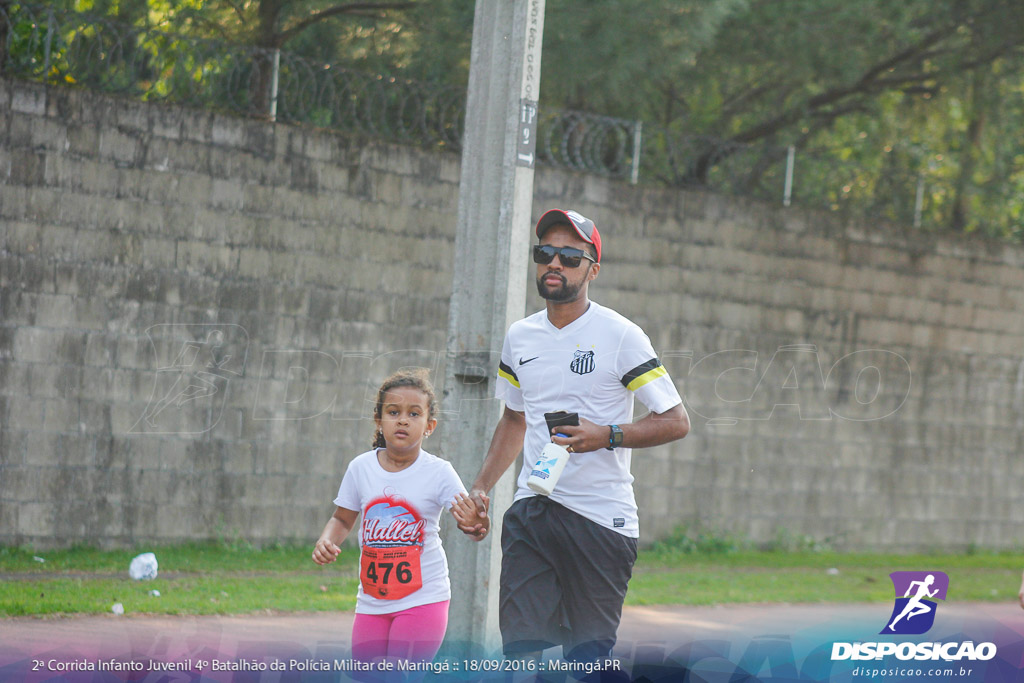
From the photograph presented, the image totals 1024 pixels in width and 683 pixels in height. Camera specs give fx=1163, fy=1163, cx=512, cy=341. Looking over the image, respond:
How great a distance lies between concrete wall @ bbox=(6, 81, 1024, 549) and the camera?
795 centimetres

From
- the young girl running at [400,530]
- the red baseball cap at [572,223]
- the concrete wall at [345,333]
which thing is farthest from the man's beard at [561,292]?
the concrete wall at [345,333]

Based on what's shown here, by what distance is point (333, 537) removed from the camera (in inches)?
173

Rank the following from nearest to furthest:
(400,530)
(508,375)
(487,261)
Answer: (400,530), (508,375), (487,261)

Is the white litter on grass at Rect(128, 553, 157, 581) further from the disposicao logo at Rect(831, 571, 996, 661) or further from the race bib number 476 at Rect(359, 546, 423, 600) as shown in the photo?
the disposicao logo at Rect(831, 571, 996, 661)

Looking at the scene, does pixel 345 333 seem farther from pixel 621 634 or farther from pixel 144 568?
pixel 621 634

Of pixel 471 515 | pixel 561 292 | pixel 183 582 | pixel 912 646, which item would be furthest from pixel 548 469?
pixel 183 582

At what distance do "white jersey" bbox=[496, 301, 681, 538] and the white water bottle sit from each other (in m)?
0.11

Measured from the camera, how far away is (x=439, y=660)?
445cm

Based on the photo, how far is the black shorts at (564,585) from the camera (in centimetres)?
431

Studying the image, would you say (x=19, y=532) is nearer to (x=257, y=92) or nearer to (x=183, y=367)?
(x=183, y=367)

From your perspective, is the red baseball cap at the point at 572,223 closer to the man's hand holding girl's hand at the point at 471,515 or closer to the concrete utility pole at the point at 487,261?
the concrete utility pole at the point at 487,261

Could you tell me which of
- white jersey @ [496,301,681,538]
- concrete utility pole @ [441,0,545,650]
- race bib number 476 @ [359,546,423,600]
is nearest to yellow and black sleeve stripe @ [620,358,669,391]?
white jersey @ [496,301,681,538]

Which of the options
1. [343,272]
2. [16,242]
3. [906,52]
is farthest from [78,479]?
[906,52]

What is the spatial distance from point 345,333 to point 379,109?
1.78 metres
